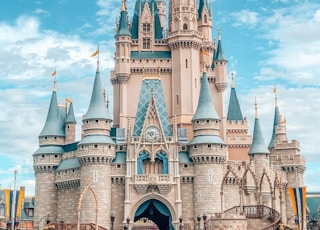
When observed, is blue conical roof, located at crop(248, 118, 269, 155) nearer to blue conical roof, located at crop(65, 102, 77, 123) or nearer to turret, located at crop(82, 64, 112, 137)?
turret, located at crop(82, 64, 112, 137)

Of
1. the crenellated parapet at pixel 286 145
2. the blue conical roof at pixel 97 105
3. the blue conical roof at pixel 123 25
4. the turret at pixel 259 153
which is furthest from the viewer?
the crenellated parapet at pixel 286 145

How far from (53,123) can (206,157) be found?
21494mm

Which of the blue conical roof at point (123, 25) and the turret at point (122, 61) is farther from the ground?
the blue conical roof at point (123, 25)

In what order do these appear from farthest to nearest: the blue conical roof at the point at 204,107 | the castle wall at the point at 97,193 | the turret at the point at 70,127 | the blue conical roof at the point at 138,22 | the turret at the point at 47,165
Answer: the blue conical roof at the point at 138,22, the turret at the point at 70,127, the turret at the point at 47,165, the blue conical roof at the point at 204,107, the castle wall at the point at 97,193

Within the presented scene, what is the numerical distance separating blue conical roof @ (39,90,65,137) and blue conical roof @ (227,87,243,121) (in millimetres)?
26496

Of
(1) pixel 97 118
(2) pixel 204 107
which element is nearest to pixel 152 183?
(1) pixel 97 118

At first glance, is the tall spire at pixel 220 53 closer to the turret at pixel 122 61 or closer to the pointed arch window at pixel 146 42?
the pointed arch window at pixel 146 42

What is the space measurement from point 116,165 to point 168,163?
244 inches

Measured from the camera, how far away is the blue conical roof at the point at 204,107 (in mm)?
69625

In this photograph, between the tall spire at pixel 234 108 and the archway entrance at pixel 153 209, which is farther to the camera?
the tall spire at pixel 234 108

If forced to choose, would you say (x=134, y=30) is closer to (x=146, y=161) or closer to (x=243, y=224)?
(x=146, y=161)

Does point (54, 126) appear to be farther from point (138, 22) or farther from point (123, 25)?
point (138, 22)

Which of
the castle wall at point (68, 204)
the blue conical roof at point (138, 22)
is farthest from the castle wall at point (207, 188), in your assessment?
the blue conical roof at point (138, 22)

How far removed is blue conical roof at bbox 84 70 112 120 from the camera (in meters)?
68.9
